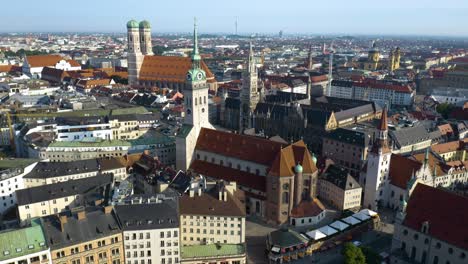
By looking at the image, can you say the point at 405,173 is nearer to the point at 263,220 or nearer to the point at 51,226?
the point at 263,220

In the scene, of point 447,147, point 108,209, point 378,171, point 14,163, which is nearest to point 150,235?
point 108,209

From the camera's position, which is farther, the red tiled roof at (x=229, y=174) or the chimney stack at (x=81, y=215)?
the red tiled roof at (x=229, y=174)

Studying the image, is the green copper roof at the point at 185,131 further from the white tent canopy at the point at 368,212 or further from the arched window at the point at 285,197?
the white tent canopy at the point at 368,212

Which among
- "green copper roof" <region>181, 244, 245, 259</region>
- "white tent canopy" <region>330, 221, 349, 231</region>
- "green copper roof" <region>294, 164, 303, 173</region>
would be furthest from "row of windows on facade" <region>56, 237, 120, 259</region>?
"white tent canopy" <region>330, 221, 349, 231</region>

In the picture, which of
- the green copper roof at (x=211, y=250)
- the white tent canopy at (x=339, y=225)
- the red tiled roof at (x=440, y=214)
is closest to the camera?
the red tiled roof at (x=440, y=214)

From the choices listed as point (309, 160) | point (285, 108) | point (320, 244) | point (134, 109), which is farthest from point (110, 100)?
point (320, 244)

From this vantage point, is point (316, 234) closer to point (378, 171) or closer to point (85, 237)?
point (378, 171)

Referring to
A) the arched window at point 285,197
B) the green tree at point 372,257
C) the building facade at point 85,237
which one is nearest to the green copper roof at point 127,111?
the arched window at point 285,197
